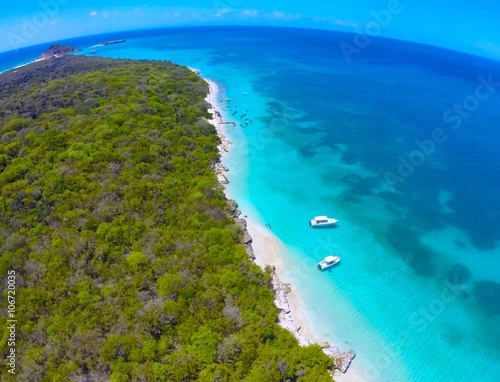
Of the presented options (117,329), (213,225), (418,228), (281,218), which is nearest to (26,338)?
(117,329)

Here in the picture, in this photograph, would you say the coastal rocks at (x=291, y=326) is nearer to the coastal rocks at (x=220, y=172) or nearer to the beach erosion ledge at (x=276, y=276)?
the beach erosion ledge at (x=276, y=276)

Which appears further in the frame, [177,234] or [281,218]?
[281,218]

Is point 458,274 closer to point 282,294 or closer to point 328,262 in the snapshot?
point 328,262

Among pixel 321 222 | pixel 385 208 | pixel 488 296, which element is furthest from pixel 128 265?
pixel 488 296

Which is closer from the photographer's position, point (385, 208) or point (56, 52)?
point (385, 208)

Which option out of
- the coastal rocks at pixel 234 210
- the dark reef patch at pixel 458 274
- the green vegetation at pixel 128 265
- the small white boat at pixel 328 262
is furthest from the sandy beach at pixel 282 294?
the dark reef patch at pixel 458 274

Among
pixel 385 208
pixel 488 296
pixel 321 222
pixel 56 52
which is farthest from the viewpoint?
pixel 56 52

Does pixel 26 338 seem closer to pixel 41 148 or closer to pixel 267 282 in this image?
pixel 267 282
